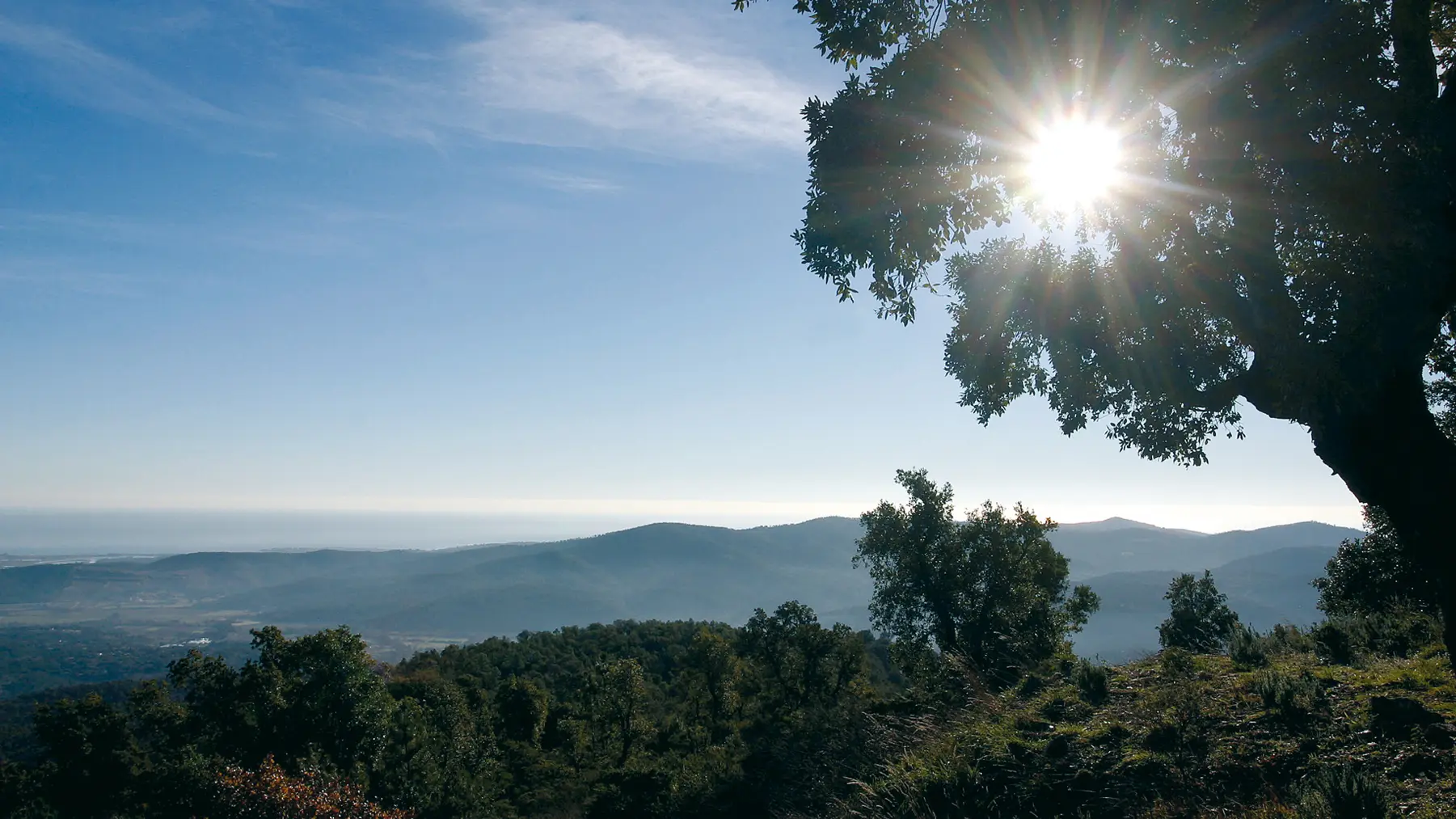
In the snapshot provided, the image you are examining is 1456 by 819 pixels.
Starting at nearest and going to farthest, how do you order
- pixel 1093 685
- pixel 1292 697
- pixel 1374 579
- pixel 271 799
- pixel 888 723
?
1. pixel 1292 697
2. pixel 1093 685
3. pixel 888 723
4. pixel 271 799
5. pixel 1374 579

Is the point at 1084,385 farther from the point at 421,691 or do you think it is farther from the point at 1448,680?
the point at 421,691

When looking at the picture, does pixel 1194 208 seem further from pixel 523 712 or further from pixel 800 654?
pixel 523 712

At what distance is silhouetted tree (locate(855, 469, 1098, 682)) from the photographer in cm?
2780

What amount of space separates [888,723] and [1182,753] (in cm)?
545

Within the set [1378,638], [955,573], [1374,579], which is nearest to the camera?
[1378,638]

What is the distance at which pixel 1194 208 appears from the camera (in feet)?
27.7

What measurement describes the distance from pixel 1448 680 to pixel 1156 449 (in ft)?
14.4

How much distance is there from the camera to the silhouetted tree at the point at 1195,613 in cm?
3797

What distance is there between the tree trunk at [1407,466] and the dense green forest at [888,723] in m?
1.80

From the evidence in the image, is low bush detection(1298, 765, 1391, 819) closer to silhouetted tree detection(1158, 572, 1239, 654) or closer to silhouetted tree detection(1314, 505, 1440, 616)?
silhouetted tree detection(1314, 505, 1440, 616)

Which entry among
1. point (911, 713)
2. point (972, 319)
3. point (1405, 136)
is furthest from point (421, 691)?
point (1405, 136)

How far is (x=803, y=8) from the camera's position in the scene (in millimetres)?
8578

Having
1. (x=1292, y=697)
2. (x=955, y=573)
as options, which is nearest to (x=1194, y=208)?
(x=1292, y=697)

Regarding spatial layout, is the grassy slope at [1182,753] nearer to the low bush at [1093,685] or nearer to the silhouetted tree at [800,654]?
the low bush at [1093,685]
